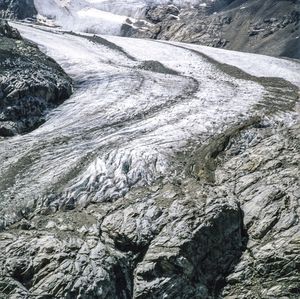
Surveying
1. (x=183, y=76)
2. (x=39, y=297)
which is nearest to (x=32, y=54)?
(x=183, y=76)

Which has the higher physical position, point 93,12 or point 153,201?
point 93,12

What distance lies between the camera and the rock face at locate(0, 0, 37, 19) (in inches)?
4557

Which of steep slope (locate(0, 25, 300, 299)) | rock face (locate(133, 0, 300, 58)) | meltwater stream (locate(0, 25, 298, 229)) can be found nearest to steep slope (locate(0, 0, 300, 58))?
rock face (locate(133, 0, 300, 58))

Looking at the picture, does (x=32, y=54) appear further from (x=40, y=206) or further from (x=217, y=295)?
(x=217, y=295)

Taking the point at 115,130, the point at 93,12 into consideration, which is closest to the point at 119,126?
the point at 115,130

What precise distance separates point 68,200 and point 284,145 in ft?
28.3

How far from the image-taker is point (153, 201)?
15.7 metres

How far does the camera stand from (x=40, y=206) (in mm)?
15750

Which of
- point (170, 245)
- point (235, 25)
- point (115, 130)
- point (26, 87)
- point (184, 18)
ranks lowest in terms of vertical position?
point (170, 245)

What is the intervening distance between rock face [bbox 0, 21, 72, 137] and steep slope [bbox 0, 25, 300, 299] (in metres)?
0.90

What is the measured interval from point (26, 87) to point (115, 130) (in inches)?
226

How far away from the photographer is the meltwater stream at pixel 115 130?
16781mm

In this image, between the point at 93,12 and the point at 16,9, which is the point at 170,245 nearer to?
the point at 16,9

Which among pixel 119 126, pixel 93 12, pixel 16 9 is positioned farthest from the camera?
pixel 93 12
